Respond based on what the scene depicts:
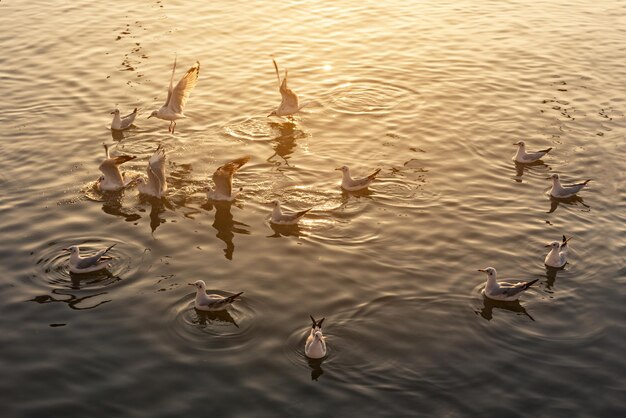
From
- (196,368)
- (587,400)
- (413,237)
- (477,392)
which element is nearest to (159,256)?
(196,368)

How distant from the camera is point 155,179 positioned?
2130cm

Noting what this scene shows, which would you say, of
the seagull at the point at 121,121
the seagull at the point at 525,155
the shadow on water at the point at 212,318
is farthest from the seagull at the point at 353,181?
the seagull at the point at 121,121

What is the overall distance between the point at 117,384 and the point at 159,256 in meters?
4.74

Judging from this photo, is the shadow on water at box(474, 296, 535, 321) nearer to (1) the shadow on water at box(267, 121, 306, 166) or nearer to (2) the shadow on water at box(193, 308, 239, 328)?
(2) the shadow on water at box(193, 308, 239, 328)

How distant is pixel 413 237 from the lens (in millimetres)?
19375

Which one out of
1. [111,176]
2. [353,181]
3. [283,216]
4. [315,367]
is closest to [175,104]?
[111,176]

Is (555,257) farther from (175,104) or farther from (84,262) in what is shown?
(175,104)

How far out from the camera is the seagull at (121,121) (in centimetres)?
2495

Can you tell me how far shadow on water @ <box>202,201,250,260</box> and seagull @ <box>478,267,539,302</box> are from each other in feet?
19.9

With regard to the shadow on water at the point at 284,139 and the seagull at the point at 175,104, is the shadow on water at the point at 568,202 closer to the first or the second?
the shadow on water at the point at 284,139

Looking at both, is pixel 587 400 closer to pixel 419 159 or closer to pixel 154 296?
pixel 154 296

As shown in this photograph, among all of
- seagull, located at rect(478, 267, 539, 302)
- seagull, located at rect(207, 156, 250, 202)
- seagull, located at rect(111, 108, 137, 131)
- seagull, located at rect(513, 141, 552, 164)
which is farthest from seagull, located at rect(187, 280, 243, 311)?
seagull, located at rect(513, 141, 552, 164)

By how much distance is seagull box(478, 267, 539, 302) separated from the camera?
16562 millimetres

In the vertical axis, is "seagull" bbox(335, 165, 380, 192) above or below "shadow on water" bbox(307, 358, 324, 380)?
above
